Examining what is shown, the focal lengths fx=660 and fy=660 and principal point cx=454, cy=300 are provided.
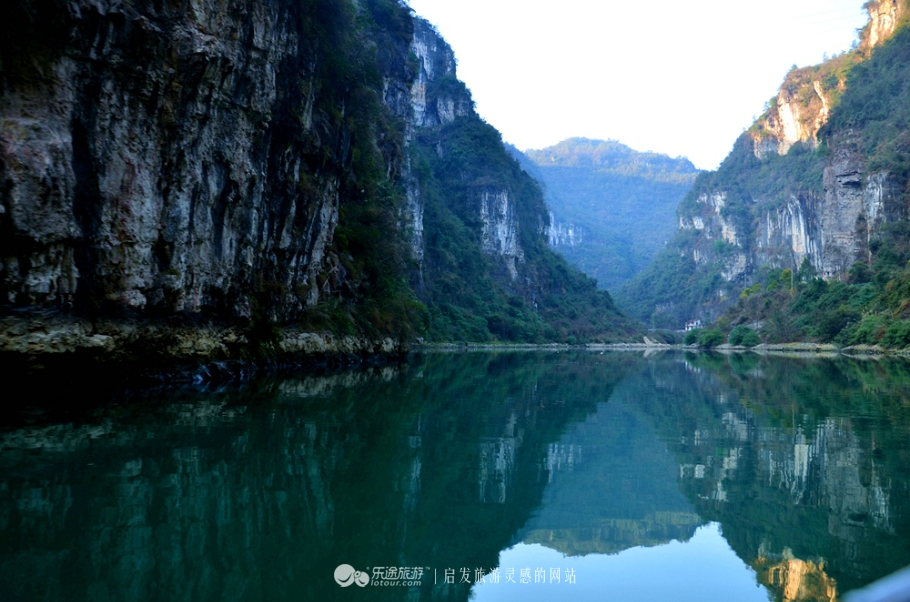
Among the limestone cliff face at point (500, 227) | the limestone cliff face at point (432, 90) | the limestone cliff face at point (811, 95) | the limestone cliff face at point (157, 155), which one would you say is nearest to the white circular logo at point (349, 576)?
the limestone cliff face at point (157, 155)

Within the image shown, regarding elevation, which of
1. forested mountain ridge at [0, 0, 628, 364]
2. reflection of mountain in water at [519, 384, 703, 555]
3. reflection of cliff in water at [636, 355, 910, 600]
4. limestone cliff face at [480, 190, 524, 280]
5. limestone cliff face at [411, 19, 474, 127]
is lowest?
reflection of mountain in water at [519, 384, 703, 555]

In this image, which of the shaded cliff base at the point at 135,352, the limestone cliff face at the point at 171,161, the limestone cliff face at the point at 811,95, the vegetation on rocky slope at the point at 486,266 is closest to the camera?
the shaded cliff base at the point at 135,352

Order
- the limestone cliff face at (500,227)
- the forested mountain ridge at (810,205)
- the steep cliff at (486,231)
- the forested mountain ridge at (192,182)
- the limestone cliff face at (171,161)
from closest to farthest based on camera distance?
1. the limestone cliff face at (171,161)
2. the forested mountain ridge at (192,182)
3. the forested mountain ridge at (810,205)
4. the steep cliff at (486,231)
5. the limestone cliff face at (500,227)

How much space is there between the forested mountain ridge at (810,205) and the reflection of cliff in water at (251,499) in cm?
5531

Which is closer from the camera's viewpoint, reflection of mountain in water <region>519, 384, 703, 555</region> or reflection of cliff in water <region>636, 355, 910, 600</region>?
reflection of cliff in water <region>636, 355, 910, 600</region>

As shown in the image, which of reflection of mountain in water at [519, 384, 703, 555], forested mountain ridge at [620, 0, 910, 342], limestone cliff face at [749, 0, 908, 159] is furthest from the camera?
limestone cliff face at [749, 0, 908, 159]

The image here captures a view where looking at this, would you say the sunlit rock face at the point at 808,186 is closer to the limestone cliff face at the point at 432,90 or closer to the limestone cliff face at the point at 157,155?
the limestone cliff face at the point at 432,90

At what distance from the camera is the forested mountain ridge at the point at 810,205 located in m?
74.6

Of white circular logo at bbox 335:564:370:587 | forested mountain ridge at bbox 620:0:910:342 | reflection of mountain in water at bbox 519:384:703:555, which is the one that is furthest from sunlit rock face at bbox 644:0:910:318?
white circular logo at bbox 335:564:370:587

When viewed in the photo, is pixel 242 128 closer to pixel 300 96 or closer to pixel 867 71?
pixel 300 96

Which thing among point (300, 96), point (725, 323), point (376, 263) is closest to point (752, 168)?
point (725, 323)

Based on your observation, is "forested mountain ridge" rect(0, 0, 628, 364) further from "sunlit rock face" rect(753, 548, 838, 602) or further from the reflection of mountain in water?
"sunlit rock face" rect(753, 548, 838, 602)

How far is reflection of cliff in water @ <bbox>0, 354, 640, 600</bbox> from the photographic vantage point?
4559mm

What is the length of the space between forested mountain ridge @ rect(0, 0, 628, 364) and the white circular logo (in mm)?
10918
